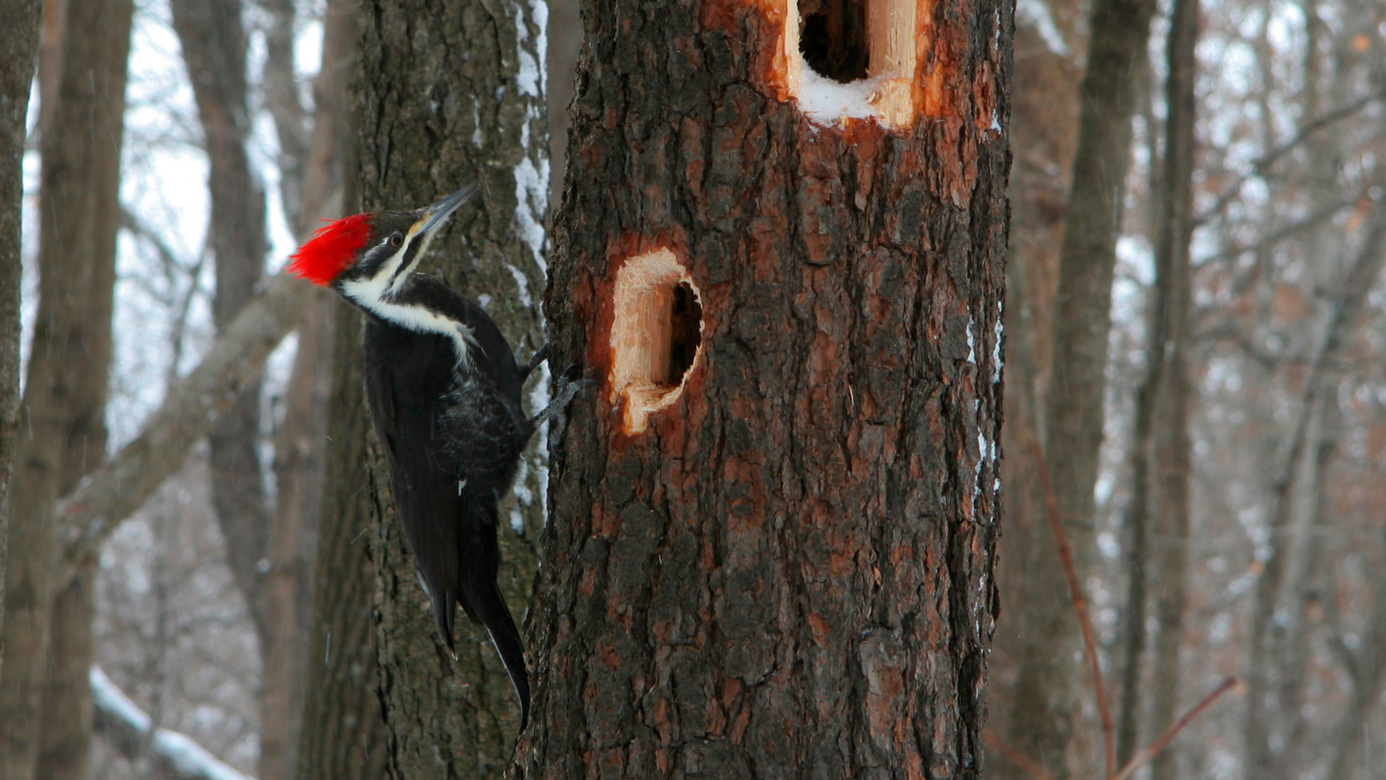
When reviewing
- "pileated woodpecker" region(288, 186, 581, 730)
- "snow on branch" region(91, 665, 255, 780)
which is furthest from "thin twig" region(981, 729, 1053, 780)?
"snow on branch" region(91, 665, 255, 780)

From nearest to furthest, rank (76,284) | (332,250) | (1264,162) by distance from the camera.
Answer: (332,250), (76,284), (1264,162)

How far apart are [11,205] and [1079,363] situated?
3039mm

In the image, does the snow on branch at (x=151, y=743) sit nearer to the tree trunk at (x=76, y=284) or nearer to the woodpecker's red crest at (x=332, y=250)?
the tree trunk at (x=76, y=284)

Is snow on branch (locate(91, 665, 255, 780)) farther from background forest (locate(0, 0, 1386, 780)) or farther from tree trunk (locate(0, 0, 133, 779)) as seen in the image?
tree trunk (locate(0, 0, 133, 779))

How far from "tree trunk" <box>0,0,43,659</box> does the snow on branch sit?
4.27 metres

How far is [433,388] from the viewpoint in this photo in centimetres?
308

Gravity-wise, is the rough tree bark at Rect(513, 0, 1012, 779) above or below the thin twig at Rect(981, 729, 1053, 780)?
above

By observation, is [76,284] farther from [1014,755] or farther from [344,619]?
[1014,755]

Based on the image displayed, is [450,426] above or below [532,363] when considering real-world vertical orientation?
below

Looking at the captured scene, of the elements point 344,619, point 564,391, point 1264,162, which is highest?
point 1264,162

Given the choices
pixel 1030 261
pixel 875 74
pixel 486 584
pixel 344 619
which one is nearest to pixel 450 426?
pixel 486 584

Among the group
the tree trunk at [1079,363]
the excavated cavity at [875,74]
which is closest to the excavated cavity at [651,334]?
the excavated cavity at [875,74]

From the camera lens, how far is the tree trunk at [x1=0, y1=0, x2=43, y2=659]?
241cm

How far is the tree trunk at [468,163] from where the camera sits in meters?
3.08
